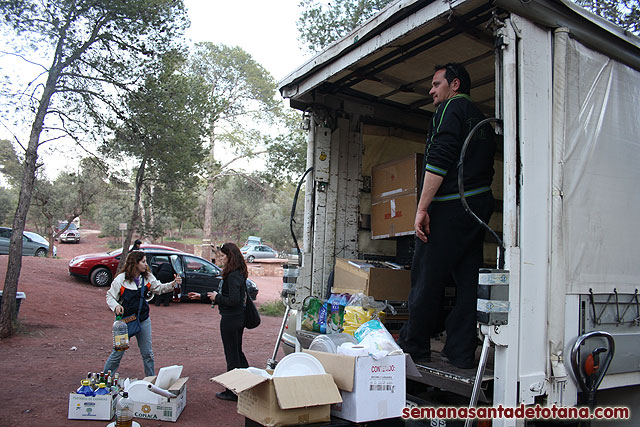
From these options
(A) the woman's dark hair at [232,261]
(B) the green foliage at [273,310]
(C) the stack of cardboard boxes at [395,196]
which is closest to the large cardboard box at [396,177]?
(C) the stack of cardboard boxes at [395,196]

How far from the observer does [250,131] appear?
103 feet

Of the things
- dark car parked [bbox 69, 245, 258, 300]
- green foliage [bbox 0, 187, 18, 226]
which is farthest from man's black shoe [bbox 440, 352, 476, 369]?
green foliage [bbox 0, 187, 18, 226]

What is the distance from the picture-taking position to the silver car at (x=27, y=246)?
73.6 feet

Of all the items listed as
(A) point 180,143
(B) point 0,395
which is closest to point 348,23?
(A) point 180,143

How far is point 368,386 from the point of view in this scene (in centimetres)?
289

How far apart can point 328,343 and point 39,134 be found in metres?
8.09

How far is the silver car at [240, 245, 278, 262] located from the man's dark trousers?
31448 mm

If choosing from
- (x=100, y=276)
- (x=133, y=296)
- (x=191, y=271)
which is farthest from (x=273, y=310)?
(x=133, y=296)

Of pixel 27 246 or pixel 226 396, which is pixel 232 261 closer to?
pixel 226 396

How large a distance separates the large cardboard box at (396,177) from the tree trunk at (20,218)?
6.55m

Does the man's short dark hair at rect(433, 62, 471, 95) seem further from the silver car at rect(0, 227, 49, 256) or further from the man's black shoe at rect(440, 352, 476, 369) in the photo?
the silver car at rect(0, 227, 49, 256)

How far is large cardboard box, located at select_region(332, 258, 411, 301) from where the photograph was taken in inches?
171

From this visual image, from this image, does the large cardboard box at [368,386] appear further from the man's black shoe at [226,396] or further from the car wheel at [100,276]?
the car wheel at [100,276]

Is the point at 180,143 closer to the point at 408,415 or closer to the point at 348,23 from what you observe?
the point at 348,23
